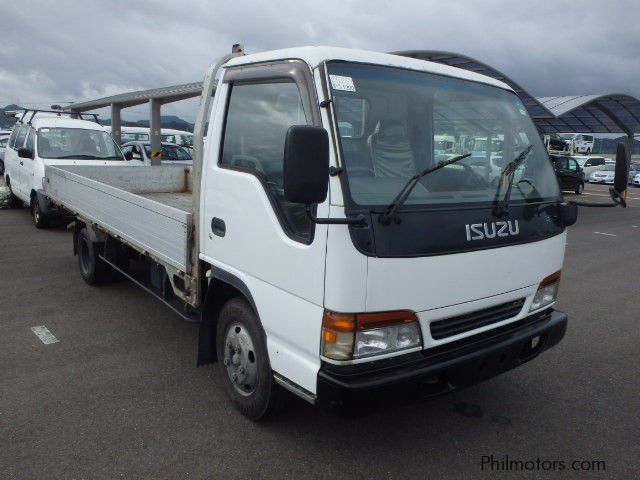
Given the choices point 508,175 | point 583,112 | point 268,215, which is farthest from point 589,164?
point 268,215

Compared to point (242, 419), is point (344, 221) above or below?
above

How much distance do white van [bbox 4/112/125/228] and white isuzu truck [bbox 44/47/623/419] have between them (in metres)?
6.21

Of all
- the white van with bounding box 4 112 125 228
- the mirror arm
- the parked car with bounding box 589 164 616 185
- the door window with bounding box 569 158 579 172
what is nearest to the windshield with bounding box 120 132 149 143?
the white van with bounding box 4 112 125 228

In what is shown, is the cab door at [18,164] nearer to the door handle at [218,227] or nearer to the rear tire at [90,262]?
the rear tire at [90,262]

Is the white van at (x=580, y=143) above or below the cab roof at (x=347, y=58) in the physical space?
above

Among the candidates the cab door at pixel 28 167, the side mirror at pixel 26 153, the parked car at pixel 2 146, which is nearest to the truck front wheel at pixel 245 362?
the cab door at pixel 28 167

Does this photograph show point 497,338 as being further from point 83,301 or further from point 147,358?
point 83,301

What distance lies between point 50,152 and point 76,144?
19.5 inches

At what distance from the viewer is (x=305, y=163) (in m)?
2.11

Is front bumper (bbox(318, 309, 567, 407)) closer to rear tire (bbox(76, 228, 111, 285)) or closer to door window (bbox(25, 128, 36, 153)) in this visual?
rear tire (bbox(76, 228, 111, 285))

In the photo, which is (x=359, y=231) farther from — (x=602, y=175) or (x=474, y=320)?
(x=602, y=175)

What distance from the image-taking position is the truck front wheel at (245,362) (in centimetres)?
291

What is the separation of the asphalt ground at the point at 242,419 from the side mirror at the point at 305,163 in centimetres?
112

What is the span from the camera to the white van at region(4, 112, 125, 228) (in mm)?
8750
